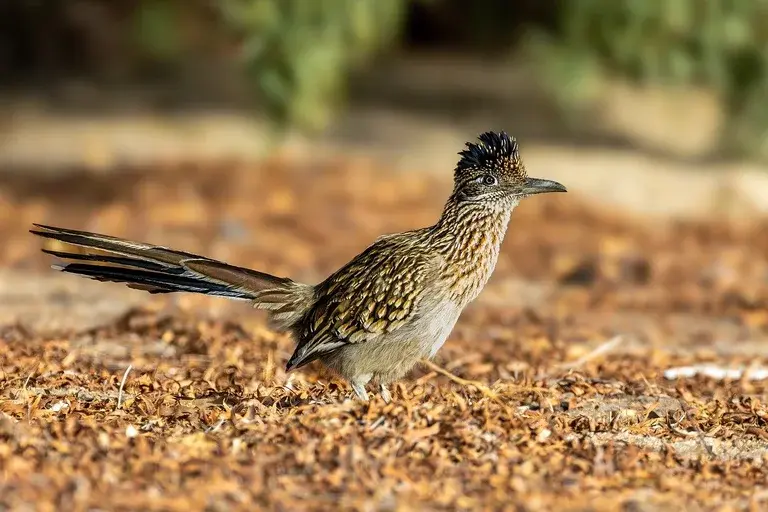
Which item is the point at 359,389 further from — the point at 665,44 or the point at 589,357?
the point at 665,44

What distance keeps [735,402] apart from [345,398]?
6.34 ft

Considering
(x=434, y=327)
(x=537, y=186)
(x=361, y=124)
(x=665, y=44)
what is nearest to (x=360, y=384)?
(x=434, y=327)

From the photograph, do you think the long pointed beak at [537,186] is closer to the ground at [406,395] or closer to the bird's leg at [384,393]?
the ground at [406,395]

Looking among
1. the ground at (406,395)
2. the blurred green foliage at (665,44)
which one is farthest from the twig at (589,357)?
the blurred green foliage at (665,44)

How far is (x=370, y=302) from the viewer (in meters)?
6.00

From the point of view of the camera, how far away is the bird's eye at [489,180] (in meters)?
6.30

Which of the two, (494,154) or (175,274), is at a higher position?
(494,154)

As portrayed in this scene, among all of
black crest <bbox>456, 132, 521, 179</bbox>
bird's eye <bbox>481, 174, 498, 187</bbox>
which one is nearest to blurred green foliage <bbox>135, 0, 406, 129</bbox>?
black crest <bbox>456, 132, 521, 179</bbox>

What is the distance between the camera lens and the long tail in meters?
6.04

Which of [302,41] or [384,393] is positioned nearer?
[384,393]

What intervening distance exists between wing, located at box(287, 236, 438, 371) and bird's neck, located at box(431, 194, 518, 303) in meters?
0.10

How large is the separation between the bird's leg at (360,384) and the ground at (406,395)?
126 millimetres

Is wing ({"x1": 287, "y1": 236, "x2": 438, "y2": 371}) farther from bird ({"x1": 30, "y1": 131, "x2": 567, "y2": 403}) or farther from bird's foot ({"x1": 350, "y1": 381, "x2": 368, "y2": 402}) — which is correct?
bird's foot ({"x1": 350, "y1": 381, "x2": 368, "y2": 402})

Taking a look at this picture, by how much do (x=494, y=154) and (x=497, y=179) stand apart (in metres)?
0.12
